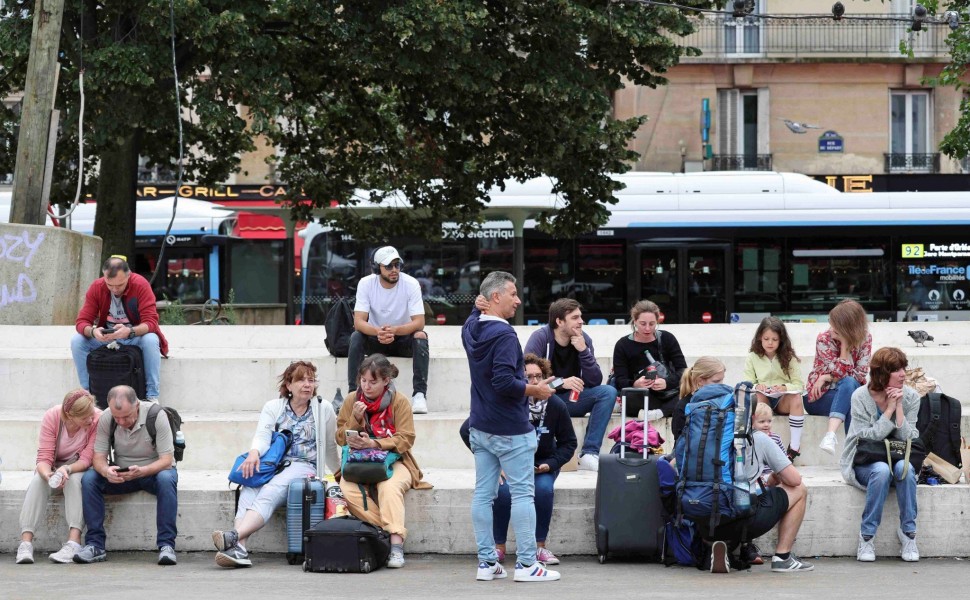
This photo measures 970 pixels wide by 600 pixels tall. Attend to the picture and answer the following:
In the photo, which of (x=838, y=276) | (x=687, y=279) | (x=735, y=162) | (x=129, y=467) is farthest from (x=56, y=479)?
(x=735, y=162)

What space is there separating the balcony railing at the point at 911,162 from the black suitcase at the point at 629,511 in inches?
1086

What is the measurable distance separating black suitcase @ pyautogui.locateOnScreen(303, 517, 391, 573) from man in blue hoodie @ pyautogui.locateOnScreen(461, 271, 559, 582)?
2.30ft

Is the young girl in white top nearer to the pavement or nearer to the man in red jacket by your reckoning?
the pavement

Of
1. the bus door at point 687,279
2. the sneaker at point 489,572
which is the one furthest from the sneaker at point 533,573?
the bus door at point 687,279

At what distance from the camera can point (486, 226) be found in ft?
82.6

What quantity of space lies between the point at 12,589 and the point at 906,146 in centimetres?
3045

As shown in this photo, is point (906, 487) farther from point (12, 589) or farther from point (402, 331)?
point (12, 589)

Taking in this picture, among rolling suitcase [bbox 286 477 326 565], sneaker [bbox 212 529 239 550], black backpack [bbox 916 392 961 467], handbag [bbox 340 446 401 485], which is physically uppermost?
black backpack [bbox 916 392 961 467]

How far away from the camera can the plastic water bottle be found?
28.3 ft

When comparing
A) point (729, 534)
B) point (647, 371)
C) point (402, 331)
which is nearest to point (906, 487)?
point (729, 534)

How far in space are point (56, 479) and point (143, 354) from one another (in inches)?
81.5

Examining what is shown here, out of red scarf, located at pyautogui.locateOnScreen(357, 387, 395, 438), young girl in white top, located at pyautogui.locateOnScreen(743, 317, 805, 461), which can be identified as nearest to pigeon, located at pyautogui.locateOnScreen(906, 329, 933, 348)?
young girl in white top, located at pyautogui.locateOnScreen(743, 317, 805, 461)

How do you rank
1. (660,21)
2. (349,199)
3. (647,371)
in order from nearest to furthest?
(647,371) < (660,21) < (349,199)

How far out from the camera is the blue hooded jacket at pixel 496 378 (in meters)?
7.77
